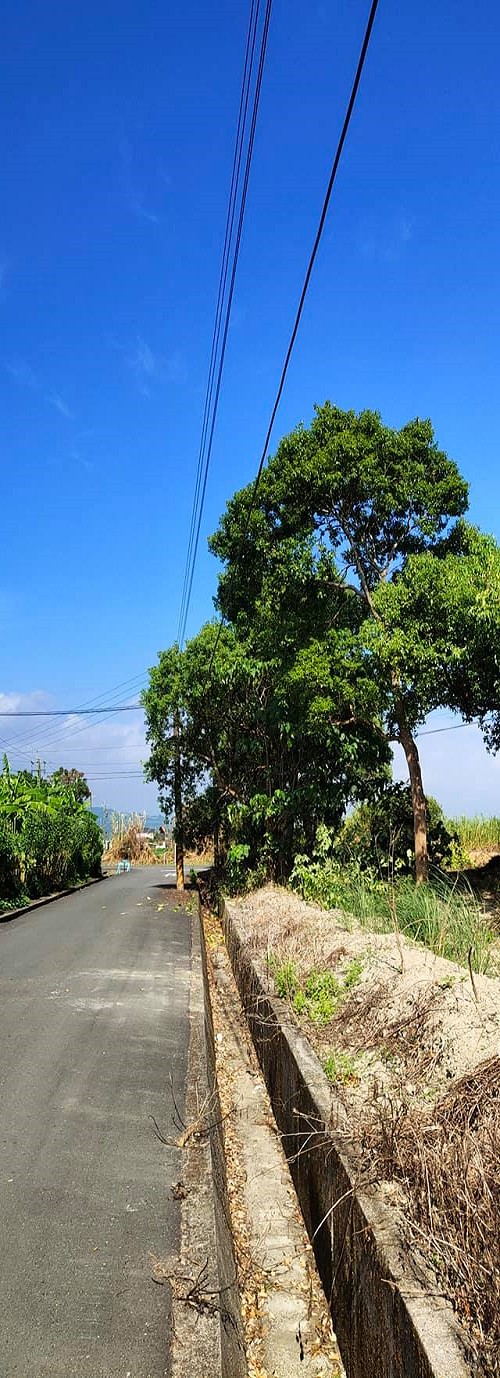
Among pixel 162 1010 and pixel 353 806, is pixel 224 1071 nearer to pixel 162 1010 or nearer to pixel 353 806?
pixel 162 1010

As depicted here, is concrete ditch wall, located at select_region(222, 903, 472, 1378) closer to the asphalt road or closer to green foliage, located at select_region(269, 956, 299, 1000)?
the asphalt road

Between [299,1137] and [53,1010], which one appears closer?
[299,1137]

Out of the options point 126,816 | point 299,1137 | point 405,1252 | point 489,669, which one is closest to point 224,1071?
point 299,1137

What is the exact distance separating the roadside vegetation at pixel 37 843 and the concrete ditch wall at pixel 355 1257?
57.5ft

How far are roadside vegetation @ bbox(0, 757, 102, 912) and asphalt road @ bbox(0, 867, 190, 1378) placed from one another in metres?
11.1

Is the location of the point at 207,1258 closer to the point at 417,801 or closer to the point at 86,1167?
the point at 86,1167

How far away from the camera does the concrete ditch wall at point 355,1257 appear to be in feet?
8.59

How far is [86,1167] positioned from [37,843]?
22.1 meters

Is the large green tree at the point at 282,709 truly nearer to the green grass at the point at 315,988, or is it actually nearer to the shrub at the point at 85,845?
the green grass at the point at 315,988

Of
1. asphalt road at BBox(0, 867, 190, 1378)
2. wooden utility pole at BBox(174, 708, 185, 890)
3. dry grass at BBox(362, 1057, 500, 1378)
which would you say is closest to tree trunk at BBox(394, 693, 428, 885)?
asphalt road at BBox(0, 867, 190, 1378)

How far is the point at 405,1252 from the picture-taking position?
301 cm

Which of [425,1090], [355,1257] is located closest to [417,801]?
[425,1090]

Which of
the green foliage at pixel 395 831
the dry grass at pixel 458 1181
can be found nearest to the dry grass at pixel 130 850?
the green foliage at pixel 395 831

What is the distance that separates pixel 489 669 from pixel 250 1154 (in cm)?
903
